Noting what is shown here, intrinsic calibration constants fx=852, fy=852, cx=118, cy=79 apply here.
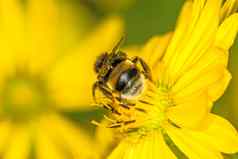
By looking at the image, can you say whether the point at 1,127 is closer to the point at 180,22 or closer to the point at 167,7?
the point at 167,7

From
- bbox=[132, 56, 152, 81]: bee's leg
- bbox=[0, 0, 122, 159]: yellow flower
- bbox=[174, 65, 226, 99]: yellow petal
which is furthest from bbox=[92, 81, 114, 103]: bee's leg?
bbox=[0, 0, 122, 159]: yellow flower

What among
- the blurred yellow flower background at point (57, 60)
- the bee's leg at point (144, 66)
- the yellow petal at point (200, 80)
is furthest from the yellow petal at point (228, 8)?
the blurred yellow flower background at point (57, 60)

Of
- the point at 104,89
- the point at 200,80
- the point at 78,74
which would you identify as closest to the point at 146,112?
the point at 104,89

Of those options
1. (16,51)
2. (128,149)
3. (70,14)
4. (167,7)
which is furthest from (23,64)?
(128,149)

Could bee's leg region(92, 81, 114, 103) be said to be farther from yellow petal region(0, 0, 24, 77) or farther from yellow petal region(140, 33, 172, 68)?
yellow petal region(0, 0, 24, 77)

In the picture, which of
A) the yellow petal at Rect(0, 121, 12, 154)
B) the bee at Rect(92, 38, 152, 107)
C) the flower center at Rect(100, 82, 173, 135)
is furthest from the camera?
the yellow petal at Rect(0, 121, 12, 154)

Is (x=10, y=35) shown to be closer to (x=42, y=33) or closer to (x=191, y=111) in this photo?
(x=42, y=33)
